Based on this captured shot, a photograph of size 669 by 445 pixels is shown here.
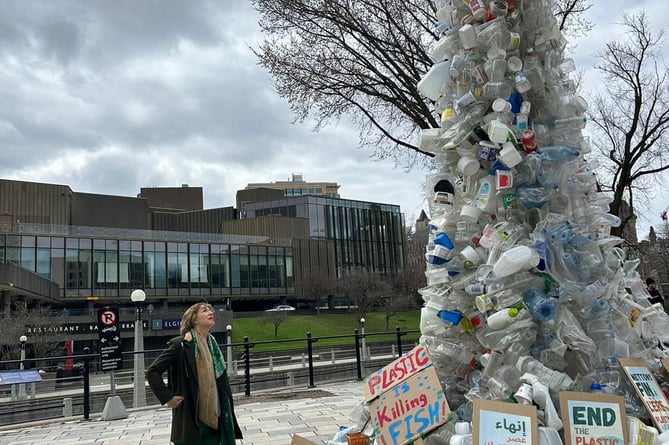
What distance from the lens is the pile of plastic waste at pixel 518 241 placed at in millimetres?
3215

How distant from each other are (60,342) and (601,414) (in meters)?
37.2

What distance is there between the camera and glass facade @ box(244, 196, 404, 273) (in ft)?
230

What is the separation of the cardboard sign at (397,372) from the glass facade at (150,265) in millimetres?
45716

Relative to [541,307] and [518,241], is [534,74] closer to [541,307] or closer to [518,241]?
[518,241]

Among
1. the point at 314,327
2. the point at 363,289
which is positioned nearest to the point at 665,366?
the point at 314,327

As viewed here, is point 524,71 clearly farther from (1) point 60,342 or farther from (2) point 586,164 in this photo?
(1) point 60,342

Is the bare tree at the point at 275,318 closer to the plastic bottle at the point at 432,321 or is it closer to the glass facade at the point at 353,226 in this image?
the glass facade at the point at 353,226

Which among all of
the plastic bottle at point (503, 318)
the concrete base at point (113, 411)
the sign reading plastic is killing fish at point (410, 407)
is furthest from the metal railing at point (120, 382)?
the plastic bottle at point (503, 318)

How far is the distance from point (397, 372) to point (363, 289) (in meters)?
52.9

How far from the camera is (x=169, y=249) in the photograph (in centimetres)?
5184

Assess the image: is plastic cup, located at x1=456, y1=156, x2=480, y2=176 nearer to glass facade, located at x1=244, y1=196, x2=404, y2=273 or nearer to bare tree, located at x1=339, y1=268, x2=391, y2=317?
bare tree, located at x1=339, y1=268, x2=391, y2=317

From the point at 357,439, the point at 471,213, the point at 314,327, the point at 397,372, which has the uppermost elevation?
the point at 471,213

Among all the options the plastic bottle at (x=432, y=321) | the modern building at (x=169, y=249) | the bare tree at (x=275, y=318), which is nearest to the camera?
the plastic bottle at (x=432, y=321)

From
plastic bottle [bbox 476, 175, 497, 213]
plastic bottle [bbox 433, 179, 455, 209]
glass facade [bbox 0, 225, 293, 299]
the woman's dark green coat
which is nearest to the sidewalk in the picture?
the woman's dark green coat
